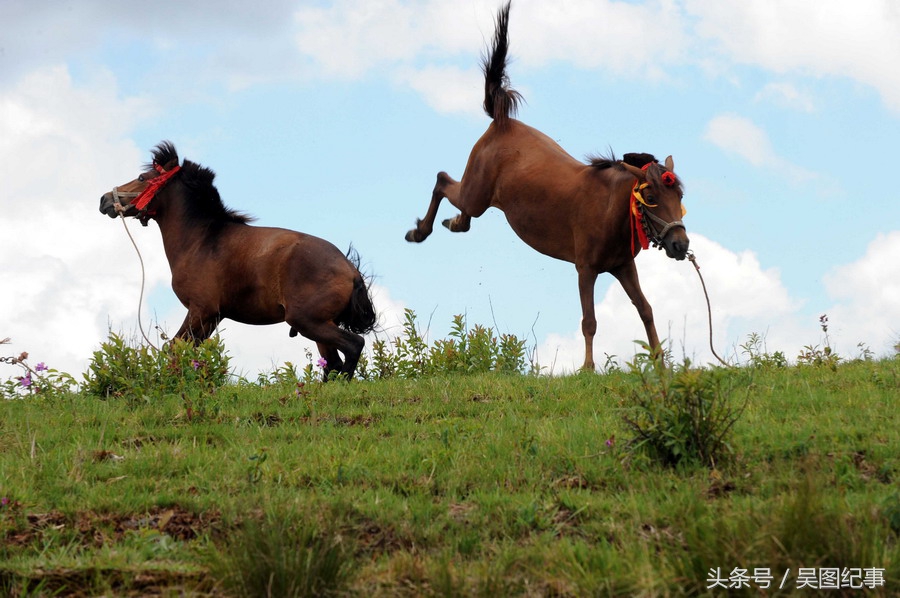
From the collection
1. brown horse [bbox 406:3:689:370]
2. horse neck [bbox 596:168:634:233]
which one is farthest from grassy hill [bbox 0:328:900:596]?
horse neck [bbox 596:168:634:233]

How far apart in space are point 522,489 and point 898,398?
3456 mm

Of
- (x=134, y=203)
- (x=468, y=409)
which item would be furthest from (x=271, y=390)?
(x=134, y=203)

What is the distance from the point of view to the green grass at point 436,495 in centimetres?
390

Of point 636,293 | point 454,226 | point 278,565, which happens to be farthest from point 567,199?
point 278,565

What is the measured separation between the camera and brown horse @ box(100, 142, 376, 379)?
415 inches

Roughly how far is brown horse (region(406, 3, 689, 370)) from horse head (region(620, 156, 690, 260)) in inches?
0.4

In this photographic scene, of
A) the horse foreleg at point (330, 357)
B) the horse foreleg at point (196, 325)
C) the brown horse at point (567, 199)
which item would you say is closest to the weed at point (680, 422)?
the brown horse at point (567, 199)

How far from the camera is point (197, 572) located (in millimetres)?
4219

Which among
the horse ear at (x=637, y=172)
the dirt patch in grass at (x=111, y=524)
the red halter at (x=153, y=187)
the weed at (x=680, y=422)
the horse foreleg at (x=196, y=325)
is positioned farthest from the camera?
the red halter at (x=153, y=187)

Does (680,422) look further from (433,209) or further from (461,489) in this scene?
(433,209)

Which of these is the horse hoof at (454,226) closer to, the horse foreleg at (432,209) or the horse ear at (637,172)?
the horse foreleg at (432,209)

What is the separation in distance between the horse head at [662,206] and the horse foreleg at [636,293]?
78 cm

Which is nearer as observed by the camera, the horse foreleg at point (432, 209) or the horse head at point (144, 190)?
the horse head at point (144, 190)

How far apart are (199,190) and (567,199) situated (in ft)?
14.9
